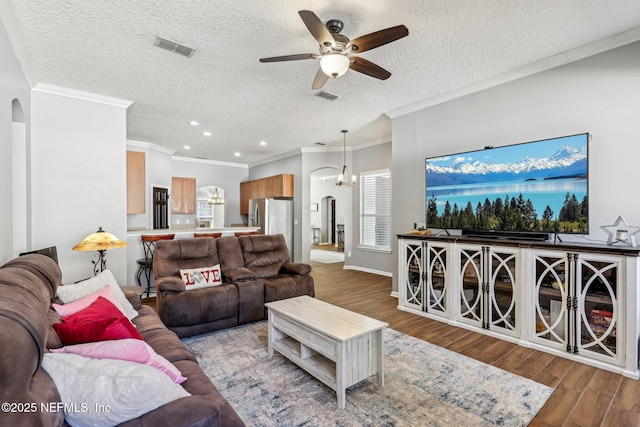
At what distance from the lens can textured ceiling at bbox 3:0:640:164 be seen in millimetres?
2344

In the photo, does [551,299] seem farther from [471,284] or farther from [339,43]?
[339,43]

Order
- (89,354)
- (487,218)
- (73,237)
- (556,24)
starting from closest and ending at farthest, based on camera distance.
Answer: (89,354)
(556,24)
(487,218)
(73,237)

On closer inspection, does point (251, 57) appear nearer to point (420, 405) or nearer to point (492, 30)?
point (492, 30)

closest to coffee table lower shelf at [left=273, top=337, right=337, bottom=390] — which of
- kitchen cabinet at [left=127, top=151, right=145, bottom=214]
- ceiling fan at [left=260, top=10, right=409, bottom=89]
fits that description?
ceiling fan at [left=260, top=10, right=409, bottom=89]

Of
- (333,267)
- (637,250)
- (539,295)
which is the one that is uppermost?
(637,250)

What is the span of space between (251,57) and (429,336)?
3533 millimetres

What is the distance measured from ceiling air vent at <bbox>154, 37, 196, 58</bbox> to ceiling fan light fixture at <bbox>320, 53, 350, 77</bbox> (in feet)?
4.80

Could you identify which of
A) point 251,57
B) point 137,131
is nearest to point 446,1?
point 251,57

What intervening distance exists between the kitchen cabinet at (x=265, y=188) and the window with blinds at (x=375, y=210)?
75.6 inches

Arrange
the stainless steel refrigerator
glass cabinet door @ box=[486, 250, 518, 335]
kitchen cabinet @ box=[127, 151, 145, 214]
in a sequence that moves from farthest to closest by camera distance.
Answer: the stainless steel refrigerator
kitchen cabinet @ box=[127, 151, 145, 214]
glass cabinet door @ box=[486, 250, 518, 335]

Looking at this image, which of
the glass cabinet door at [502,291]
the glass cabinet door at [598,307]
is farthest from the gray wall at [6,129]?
the glass cabinet door at [598,307]

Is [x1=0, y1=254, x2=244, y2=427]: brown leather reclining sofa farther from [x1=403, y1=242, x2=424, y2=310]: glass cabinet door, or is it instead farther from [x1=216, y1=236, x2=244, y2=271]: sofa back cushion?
[x1=403, y1=242, x2=424, y2=310]: glass cabinet door

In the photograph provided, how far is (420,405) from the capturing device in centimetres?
211

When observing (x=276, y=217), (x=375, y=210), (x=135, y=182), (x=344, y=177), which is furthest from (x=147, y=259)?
(x=375, y=210)
